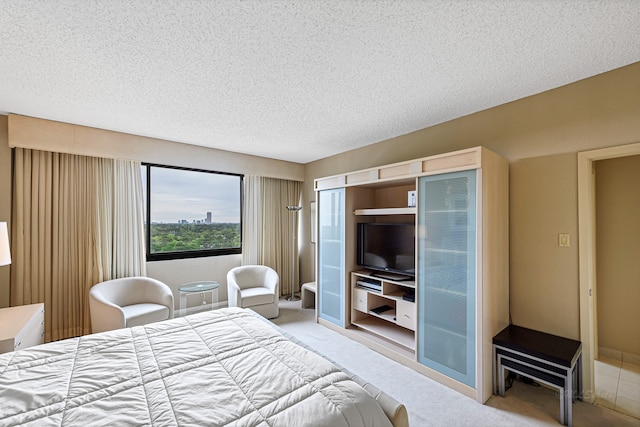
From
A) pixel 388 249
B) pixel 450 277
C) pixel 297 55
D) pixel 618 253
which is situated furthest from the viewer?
pixel 388 249

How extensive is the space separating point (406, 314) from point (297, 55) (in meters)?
2.72

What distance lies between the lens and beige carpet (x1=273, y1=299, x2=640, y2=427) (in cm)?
197

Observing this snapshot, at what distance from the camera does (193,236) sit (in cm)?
432

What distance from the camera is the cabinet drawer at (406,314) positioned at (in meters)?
2.90

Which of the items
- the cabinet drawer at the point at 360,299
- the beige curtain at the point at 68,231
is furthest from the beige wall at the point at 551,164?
the beige curtain at the point at 68,231

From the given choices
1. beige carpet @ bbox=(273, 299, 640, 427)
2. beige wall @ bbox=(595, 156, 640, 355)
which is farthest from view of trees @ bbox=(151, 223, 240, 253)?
beige wall @ bbox=(595, 156, 640, 355)

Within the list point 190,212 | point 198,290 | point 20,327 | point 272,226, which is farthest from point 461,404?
point 190,212

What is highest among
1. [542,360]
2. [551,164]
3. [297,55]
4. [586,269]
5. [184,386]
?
[297,55]

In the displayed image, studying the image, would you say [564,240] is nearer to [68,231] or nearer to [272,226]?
[272,226]

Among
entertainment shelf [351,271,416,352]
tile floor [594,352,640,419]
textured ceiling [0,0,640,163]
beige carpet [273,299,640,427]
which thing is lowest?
beige carpet [273,299,640,427]

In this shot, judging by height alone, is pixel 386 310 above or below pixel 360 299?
below

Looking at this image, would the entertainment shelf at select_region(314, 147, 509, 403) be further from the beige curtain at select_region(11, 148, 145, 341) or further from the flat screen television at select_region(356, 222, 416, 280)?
the beige curtain at select_region(11, 148, 145, 341)

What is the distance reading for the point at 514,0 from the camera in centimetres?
140

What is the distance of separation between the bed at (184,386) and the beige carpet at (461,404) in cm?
103
